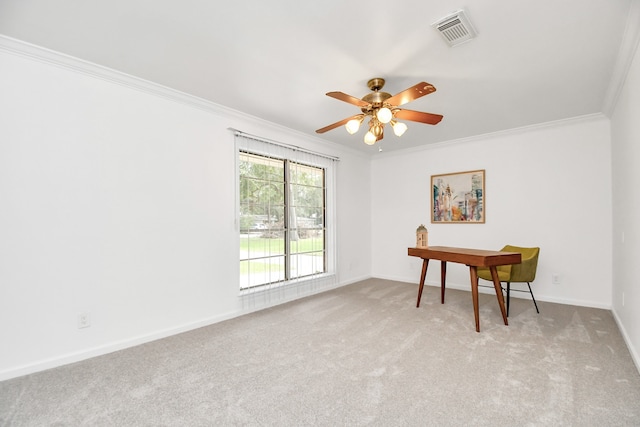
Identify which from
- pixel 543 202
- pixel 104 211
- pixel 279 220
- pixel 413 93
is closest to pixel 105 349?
pixel 104 211

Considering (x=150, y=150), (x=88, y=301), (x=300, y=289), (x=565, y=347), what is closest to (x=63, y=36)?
(x=150, y=150)

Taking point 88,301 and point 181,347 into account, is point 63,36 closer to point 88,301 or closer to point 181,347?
point 88,301

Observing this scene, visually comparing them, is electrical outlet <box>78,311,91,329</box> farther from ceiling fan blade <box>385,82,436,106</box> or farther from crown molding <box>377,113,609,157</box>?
crown molding <box>377,113,609,157</box>

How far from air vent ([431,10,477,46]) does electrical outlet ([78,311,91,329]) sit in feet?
11.2

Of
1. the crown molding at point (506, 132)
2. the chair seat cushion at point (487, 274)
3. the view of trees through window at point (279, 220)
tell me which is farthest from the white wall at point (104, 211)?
the crown molding at point (506, 132)

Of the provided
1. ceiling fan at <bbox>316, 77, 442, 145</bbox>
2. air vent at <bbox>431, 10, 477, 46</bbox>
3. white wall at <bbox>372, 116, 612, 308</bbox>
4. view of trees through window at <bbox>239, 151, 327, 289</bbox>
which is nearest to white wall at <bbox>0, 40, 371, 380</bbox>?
view of trees through window at <bbox>239, 151, 327, 289</bbox>

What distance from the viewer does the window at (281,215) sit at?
3637 mm

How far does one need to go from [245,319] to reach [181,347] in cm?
83

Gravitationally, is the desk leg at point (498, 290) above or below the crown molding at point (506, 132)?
below

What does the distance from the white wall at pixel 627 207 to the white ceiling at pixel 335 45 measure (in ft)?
0.98

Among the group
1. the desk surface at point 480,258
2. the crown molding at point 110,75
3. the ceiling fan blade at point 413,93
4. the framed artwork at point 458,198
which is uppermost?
the crown molding at point 110,75

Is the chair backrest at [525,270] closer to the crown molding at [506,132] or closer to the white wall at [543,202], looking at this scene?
the white wall at [543,202]

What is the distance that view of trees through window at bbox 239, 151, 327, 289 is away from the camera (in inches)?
143

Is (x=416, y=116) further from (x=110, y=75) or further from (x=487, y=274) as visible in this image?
(x=110, y=75)
